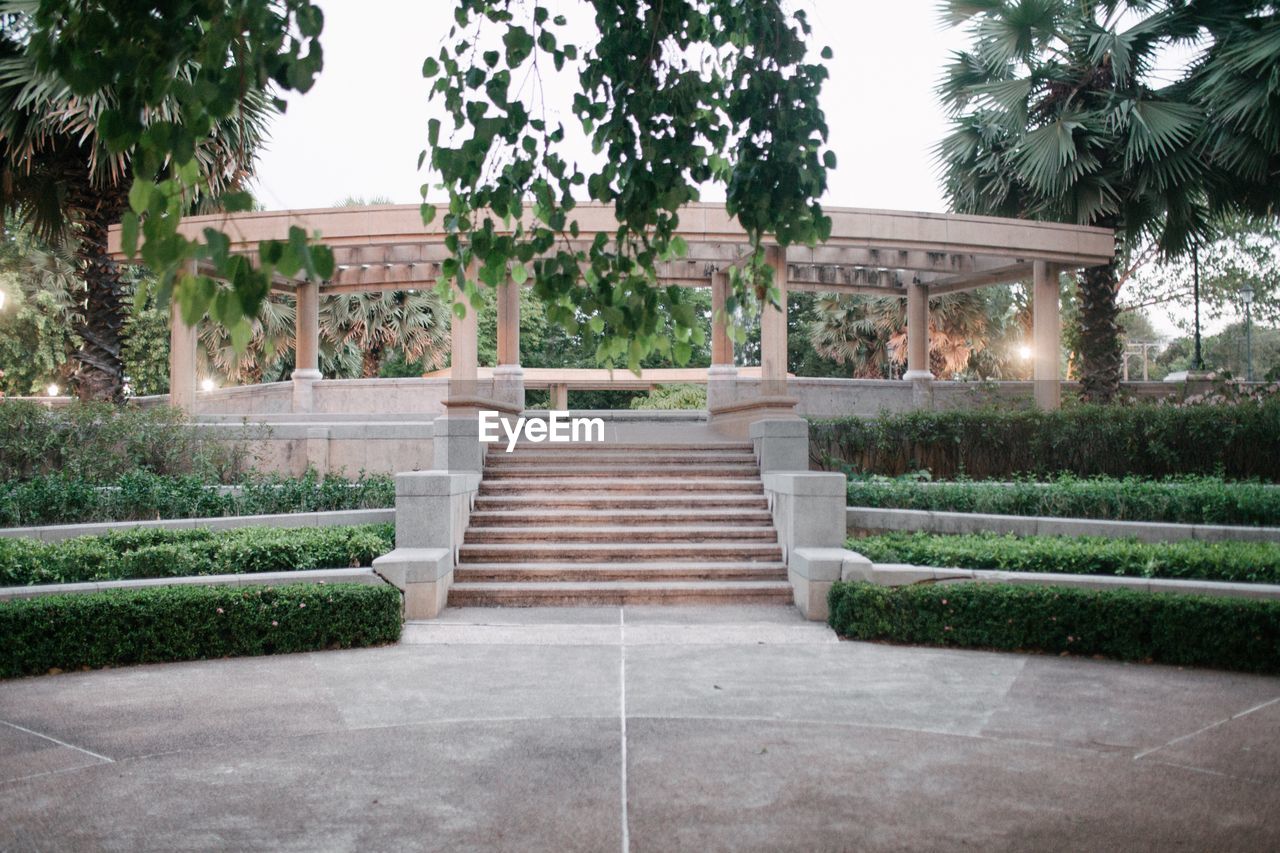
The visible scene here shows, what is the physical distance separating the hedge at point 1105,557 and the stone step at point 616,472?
3086mm

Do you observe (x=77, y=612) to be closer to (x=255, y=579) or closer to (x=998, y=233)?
(x=255, y=579)

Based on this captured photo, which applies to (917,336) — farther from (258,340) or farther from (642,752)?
(258,340)

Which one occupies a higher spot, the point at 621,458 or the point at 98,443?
the point at 98,443

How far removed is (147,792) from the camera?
4473mm

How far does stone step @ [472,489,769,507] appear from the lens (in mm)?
11469

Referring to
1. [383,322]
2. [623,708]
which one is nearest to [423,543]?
[623,708]

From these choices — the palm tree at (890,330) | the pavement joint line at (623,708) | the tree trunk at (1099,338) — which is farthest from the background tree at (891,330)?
the pavement joint line at (623,708)

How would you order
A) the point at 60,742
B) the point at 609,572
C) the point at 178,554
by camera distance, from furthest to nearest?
the point at 609,572
the point at 178,554
the point at 60,742

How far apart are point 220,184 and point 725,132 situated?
13.0m

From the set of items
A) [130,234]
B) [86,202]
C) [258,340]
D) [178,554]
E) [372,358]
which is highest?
[86,202]

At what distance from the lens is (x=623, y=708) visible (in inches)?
236

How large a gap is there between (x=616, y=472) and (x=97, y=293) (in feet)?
27.4

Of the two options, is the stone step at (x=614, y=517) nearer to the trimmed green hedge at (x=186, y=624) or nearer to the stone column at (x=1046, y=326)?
the trimmed green hedge at (x=186, y=624)

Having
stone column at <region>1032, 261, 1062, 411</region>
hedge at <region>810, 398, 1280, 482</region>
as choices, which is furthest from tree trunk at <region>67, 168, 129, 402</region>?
stone column at <region>1032, 261, 1062, 411</region>
